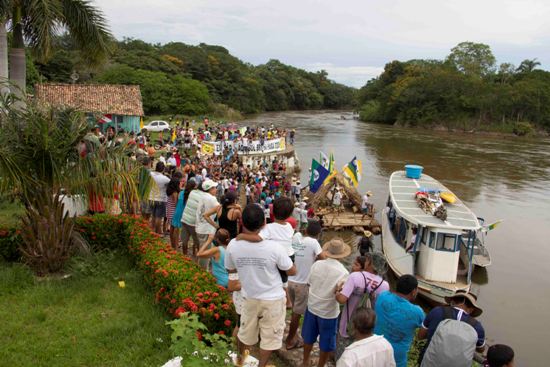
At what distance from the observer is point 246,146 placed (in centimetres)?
2534

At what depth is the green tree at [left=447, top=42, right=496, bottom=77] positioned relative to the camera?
77.1 meters

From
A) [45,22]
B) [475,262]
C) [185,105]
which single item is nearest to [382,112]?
[185,105]

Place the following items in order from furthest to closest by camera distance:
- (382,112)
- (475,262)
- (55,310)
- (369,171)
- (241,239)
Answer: (382,112) → (369,171) → (475,262) → (55,310) → (241,239)

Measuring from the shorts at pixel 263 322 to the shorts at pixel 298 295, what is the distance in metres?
0.99

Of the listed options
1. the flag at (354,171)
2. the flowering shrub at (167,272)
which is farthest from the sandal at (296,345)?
the flag at (354,171)

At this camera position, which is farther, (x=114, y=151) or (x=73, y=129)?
(x=114, y=151)

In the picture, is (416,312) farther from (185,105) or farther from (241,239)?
(185,105)

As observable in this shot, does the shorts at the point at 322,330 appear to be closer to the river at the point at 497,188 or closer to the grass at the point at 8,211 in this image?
the grass at the point at 8,211

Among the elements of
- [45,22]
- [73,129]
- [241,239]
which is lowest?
[241,239]

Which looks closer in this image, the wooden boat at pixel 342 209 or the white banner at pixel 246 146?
the wooden boat at pixel 342 209

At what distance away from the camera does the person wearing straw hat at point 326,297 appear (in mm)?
4320

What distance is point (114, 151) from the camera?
6.25 m

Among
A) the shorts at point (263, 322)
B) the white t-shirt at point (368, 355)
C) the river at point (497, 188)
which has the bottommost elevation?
the river at point (497, 188)

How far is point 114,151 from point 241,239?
3264 mm
